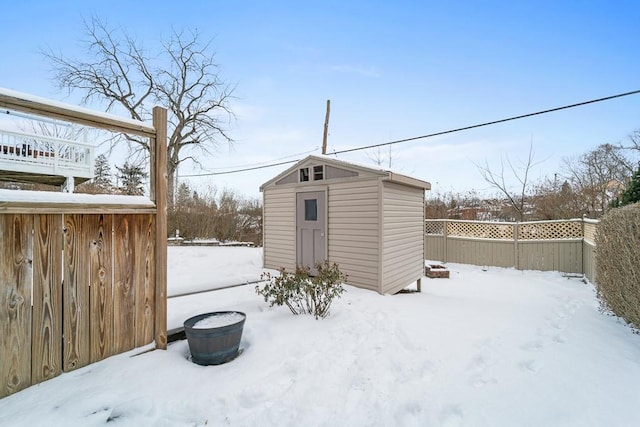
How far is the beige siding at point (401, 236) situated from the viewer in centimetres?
508

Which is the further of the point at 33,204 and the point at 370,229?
the point at 370,229

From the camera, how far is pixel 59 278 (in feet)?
6.76

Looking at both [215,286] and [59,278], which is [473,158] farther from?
[59,278]

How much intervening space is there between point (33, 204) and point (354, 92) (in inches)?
405

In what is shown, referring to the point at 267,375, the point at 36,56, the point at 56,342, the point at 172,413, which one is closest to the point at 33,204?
the point at 56,342

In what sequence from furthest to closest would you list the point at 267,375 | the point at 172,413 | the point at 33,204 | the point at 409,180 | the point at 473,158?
the point at 473,158, the point at 409,180, the point at 267,375, the point at 33,204, the point at 172,413

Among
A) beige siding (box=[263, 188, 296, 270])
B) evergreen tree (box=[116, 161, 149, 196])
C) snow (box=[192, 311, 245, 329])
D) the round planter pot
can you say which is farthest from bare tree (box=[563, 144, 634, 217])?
evergreen tree (box=[116, 161, 149, 196])

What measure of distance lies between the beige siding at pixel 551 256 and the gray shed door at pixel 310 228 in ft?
23.4

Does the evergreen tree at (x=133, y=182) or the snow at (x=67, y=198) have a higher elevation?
the evergreen tree at (x=133, y=182)

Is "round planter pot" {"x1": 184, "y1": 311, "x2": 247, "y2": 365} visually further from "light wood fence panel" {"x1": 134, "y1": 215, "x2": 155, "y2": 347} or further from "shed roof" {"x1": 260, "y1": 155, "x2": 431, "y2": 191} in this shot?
"shed roof" {"x1": 260, "y1": 155, "x2": 431, "y2": 191}

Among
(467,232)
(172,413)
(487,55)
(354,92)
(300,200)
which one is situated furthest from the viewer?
(354,92)

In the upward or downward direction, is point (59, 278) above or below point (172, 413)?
above

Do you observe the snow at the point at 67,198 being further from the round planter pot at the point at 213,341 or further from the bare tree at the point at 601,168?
the bare tree at the point at 601,168

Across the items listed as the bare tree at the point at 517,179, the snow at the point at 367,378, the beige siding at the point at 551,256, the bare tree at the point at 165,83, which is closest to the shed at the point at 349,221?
the snow at the point at 367,378
